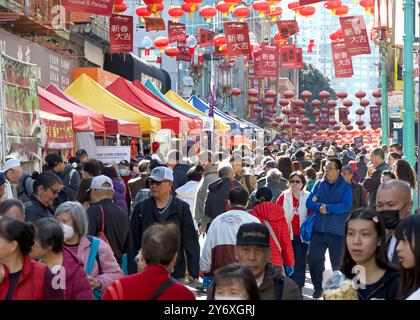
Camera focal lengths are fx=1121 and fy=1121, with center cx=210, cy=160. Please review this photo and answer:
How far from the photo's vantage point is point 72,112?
931 inches

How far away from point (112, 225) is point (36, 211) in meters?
0.71

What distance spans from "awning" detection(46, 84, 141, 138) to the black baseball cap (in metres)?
18.6

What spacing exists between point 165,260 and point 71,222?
2.27 metres

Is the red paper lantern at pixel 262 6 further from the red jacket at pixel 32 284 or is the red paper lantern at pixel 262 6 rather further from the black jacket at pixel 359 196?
the red jacket at pixel 32 284

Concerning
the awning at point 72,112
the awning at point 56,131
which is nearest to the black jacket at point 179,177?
the awning at point 56,131

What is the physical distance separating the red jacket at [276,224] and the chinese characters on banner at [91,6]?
12234mm

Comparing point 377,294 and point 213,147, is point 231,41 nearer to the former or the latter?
point 213,147

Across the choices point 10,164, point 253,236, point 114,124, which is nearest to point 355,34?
Result: point 114,124

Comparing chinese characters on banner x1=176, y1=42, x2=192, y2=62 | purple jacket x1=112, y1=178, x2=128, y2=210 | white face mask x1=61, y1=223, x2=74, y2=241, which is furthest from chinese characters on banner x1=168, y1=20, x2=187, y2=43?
white face mask x1=61, y1=223, x2=74, y2=241

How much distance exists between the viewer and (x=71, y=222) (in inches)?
320

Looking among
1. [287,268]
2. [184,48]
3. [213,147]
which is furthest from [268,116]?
[287,268]

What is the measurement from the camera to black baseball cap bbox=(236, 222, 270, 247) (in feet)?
23.2

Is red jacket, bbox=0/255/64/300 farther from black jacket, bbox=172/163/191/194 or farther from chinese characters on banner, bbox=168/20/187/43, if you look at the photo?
chinese characters on banner, bbox=168/20/187/43

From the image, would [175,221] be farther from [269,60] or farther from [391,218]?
[269,60]
